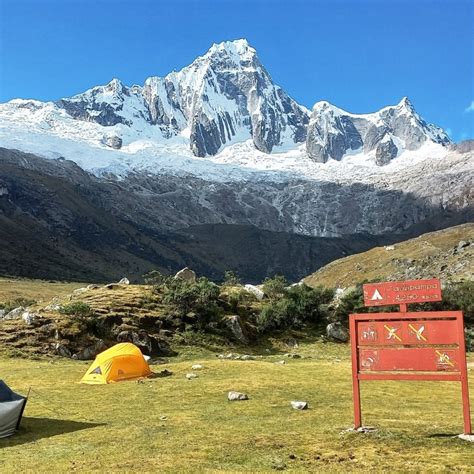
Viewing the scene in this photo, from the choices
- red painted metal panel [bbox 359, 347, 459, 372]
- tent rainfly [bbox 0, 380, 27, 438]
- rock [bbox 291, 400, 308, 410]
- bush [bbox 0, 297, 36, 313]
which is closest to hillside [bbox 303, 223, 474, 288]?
bush [bbox 0, 297, 36, 313]

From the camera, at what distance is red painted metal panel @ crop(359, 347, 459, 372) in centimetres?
1948

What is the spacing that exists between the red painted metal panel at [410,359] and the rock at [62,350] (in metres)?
35.2

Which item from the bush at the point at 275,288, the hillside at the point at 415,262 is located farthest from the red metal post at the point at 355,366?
the hillside at the point at 415,262

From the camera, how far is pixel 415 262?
415ft

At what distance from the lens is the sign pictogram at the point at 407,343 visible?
63.3ft

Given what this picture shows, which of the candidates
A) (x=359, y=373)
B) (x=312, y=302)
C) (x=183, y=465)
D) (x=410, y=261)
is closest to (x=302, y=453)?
(x=183, y=465)

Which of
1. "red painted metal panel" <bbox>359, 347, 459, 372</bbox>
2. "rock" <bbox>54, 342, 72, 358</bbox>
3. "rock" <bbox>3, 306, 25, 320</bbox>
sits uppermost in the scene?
"rock" <bbox>3, 306, 25, 320</bbox>

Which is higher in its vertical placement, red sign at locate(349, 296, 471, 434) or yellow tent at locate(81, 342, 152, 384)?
red sign at locate(349, 296, 471, 434)

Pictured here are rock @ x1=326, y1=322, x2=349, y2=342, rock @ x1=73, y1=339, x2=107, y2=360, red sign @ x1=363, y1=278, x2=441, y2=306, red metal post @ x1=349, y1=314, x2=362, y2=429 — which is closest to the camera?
red metal post @ x1=349, y1=314, x2=362, y2=429

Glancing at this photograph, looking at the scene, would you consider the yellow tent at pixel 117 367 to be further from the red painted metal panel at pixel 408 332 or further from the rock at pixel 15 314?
the rock at pixel 15 314

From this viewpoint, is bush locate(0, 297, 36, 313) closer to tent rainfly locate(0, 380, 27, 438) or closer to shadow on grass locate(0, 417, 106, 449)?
shadow on grass locate(0, 417, 106, 449)

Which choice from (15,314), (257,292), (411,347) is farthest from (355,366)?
(257,292)

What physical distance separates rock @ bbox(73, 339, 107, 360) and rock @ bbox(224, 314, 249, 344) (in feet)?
50.0

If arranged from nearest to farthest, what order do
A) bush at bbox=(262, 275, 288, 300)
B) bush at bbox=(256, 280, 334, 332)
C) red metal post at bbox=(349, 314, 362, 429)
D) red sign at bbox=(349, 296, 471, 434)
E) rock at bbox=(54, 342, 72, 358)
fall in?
1. red sign at bbox=(349, 296, 471, 434)
2. red metal post at bbox=(349, 314, 362, 429)
3. rock at bbox=(54, 342, 72, 358)
4. bush at bbox=(256, 280, 334, 332)
5. bush at bbox=(262, 275, 288, 300)
